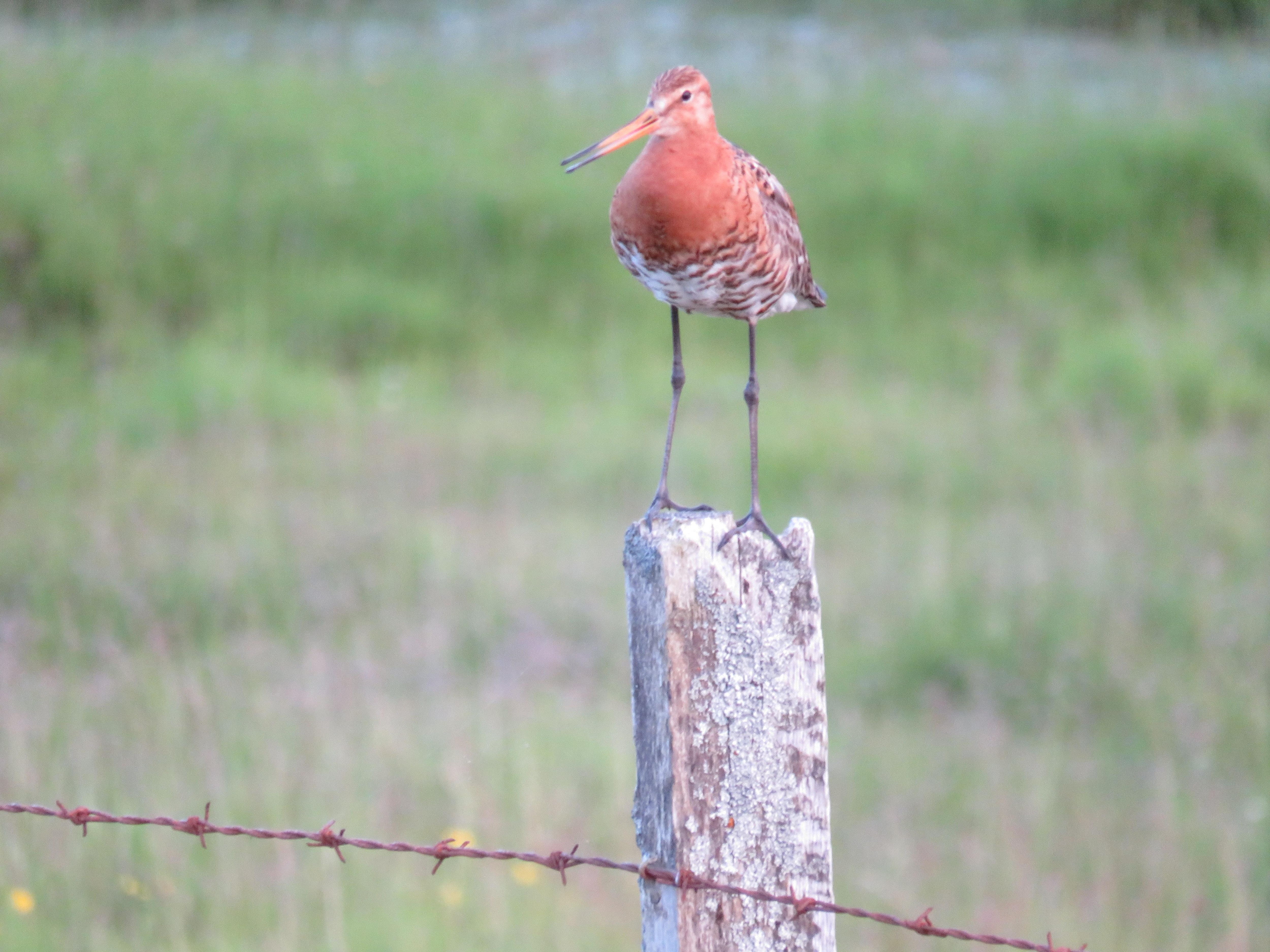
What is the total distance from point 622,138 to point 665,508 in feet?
2.68

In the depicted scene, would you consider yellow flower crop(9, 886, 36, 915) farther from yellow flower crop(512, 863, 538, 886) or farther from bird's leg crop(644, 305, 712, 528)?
bird's leg crop(644, 305, 712, 528)

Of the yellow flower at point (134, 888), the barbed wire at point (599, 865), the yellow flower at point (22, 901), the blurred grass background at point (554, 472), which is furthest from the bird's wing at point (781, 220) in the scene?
the yellow flower at point (22, 901)

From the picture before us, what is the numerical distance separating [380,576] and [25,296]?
5.54 metres

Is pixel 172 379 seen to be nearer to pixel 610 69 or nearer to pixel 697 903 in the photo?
pixel 610 69

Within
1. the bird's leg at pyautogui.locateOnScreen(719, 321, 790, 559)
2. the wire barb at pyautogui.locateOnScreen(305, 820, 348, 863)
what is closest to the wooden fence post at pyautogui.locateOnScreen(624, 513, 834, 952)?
the bird's leg at pyautogui.locateOnScreen(719, 321, 790, 559)

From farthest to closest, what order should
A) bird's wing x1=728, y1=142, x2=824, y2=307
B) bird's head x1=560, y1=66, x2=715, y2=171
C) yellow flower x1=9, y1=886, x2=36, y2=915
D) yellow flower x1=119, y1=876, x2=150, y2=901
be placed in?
yellow flower x1=119, y1=876, x2=150, y2=901 → yellow flower x1=9, y1=886, x2=36, y2=915 → bird's wing x1=728, y1=142, x2=824, y2=307 → bird's head x1=560, y1=66, x2=715, y2=171

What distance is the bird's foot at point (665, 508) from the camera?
2447mm

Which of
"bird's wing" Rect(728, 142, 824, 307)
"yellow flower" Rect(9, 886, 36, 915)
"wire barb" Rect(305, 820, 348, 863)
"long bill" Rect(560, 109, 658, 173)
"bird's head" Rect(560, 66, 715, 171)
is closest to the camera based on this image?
"wire barb" Rect(305, 820, 348, 863)

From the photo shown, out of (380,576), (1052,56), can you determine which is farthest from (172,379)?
(1052,56)

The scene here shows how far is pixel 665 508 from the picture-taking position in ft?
10.1

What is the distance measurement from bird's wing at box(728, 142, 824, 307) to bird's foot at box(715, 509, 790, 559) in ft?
2.01

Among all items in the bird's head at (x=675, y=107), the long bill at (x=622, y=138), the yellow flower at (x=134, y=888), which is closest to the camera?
the long bill at (x=622, y=138)

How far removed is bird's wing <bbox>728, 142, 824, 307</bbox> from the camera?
3.11 m

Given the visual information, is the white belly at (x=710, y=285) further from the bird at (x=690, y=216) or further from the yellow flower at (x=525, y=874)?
the yellow flower at (x=525, y=874)
